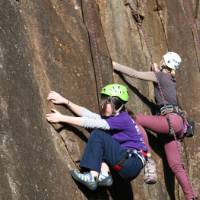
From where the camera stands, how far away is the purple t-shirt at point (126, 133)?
999 centimetres

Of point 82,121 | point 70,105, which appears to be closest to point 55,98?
point 70,105

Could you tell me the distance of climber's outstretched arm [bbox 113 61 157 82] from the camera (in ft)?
39.0

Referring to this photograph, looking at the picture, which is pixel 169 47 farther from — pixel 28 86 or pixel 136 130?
pixel 28 86

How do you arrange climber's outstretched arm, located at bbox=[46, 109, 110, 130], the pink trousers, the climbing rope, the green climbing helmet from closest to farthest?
climber's outstretched arm, located at bbox=[46, 109, 110, 130], the green climbing helmet, the pink trousers, the climbing rope

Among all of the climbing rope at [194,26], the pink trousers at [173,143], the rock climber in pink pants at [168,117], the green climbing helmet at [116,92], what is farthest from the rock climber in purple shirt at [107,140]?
the climbing rope at [194,26]

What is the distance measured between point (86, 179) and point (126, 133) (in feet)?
3.54

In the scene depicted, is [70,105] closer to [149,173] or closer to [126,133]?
[126,133]

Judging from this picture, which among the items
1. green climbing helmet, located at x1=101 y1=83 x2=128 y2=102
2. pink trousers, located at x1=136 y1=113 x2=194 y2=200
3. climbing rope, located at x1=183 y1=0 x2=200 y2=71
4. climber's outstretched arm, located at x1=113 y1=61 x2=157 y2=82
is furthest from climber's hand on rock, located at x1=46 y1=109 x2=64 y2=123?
climbing rope, located at x1=183 y1=0 x2=200 y2=71

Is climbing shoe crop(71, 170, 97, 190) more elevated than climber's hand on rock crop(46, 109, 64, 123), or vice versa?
climber's hand on rock crop(46, 109, 64, 123)

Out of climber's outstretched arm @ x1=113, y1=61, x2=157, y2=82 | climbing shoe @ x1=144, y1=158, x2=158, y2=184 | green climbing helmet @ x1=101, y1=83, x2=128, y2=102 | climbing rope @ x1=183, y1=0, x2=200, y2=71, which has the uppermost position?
climbing rope @ x1=183, y1=0, x2=200, y2=71

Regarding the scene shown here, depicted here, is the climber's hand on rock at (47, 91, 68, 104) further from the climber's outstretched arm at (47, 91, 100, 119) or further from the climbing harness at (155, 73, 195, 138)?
the climbing harness at (155, 73, 195, 138)

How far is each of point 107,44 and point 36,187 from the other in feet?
14.7

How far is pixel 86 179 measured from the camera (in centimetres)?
954

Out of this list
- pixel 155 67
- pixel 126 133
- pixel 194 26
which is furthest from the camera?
pixel 194 26
